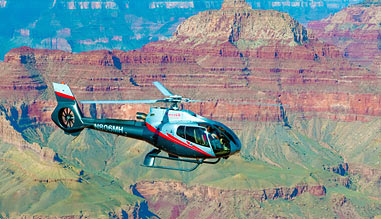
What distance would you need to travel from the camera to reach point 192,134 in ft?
260

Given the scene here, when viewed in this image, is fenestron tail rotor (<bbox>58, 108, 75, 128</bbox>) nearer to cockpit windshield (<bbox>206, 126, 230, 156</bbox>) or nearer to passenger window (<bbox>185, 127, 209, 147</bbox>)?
passenger window (<bbox>185, 127, 209, 147</bbox>)

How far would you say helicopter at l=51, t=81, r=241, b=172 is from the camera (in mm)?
78250

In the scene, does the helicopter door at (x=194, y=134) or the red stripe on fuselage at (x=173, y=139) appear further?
the red stripe on fuselage at (x=173, y=139)

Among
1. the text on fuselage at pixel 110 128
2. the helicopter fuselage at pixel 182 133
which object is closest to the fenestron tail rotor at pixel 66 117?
the text on fuselage at pixel 110 128

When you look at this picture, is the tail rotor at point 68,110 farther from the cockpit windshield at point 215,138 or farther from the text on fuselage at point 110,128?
the cockpit windshield at point 215,138

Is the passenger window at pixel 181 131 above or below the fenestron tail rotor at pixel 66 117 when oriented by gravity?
below

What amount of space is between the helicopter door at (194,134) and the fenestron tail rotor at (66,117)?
456 inches

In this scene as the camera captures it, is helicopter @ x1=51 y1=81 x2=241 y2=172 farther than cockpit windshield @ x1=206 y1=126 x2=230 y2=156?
Yes

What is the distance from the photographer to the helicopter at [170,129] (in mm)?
78250

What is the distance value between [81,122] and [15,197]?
112203mm

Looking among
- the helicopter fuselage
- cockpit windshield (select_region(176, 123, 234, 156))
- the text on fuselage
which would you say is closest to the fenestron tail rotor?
the text on fuselage

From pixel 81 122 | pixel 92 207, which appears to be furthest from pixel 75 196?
pixel 81 122

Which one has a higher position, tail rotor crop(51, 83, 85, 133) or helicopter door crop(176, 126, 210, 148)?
tail rotor crop(51, 83, 85, 133)

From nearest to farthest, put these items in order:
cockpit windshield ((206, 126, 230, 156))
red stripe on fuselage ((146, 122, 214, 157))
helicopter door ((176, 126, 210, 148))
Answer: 1. cockpit windshield ((206, 126, 230, 156))
2. helicopter door ((176, 126, 210, 148))
3. red stripe on fuselage ((146, 122, 214, 157))
